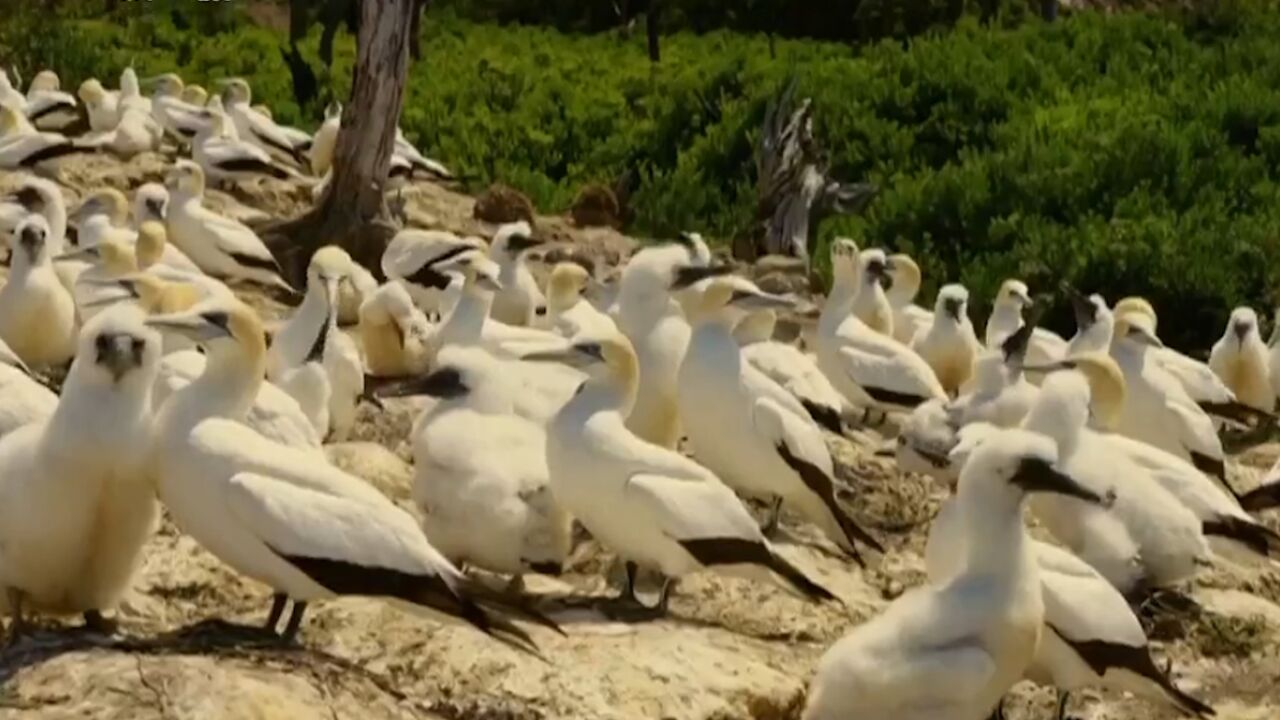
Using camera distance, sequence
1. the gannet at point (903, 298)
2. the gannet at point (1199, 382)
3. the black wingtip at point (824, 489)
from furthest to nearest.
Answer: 1. the gannet at point (903, 298)
2. the gannet at point (1199, 382)
3. the black wingtip at point (824, 489)

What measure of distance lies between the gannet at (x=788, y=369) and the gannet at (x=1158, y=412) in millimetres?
1441

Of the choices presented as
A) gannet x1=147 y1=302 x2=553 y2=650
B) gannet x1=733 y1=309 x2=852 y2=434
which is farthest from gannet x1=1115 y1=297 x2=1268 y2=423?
gannet x1=147 y1=302 x2=553 y2=650

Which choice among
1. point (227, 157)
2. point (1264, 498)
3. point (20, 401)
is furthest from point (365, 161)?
point (20, 401)

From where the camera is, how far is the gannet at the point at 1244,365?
14008 mm

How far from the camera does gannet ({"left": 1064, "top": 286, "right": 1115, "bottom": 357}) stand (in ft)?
39.6

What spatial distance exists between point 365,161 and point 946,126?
8.73 m

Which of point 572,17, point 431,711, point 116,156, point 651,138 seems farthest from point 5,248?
point 572,17

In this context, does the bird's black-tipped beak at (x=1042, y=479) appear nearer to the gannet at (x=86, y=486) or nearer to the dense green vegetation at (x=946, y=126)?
the gannet at (x=86, y=486)

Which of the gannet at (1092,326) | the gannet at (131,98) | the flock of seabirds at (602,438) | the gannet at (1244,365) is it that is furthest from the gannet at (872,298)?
the gannet at (131,98)

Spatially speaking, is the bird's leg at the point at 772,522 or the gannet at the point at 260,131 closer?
the bird's leg at the point at 772,522

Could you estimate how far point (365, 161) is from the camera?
1527 centimetres

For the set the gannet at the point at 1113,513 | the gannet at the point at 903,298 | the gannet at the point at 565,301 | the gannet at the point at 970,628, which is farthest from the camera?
the gannet at the point at 903,298

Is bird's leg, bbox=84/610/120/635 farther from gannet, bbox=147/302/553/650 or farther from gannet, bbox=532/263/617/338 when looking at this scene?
gannet, bbox=532/263/617/338

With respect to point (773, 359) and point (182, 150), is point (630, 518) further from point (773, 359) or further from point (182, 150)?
point (182, 150)
